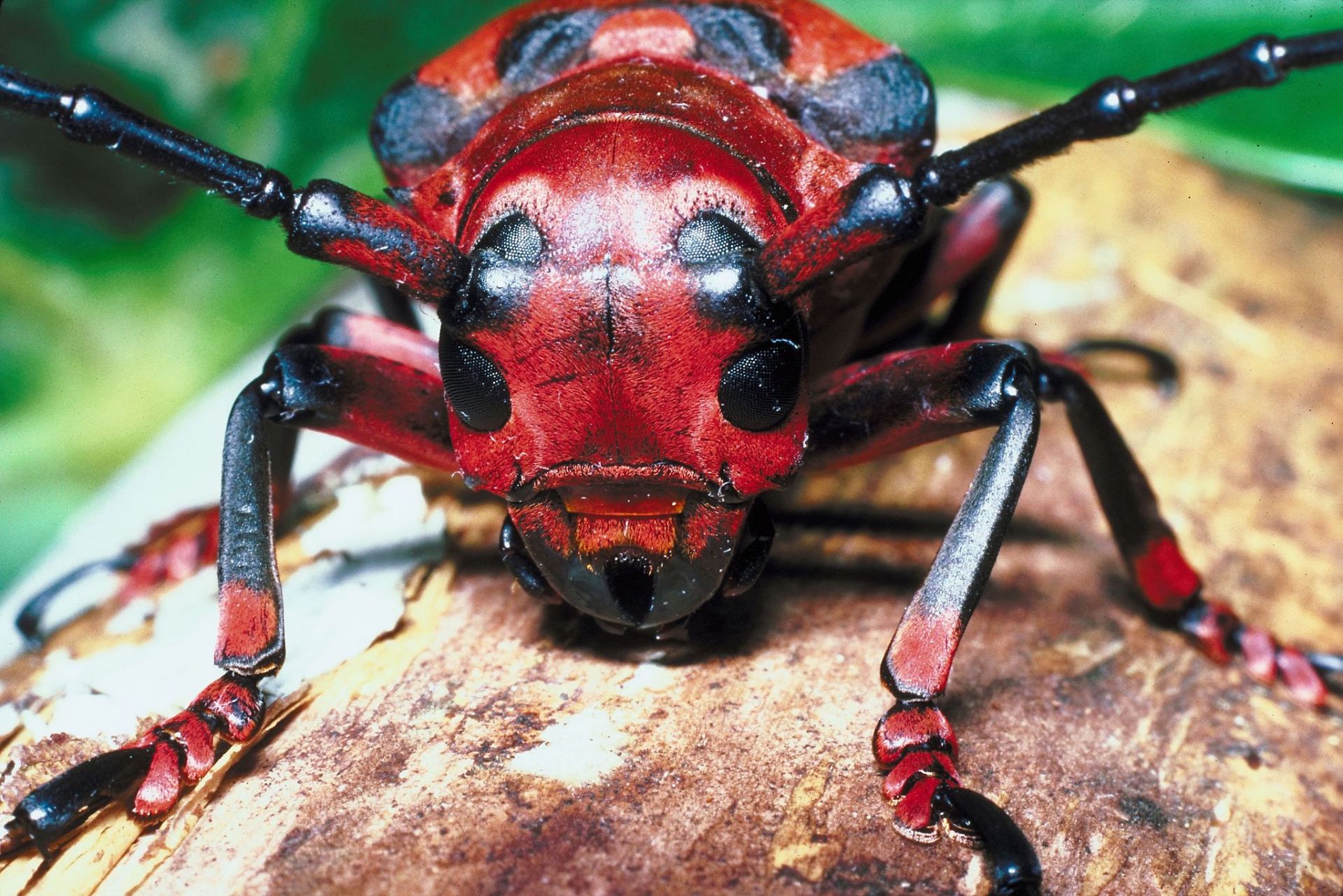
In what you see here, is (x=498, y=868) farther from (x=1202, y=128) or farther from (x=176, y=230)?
(x=1202, y=128)

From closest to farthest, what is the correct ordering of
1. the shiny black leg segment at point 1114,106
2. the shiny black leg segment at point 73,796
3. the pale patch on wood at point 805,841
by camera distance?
the shiny black leg segment at point 1114,106
the pale patch on wood at point 805,841
the shiny black leg segment at point 73,796

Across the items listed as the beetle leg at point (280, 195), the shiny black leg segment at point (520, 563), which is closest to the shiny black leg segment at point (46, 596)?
the shiny black leg segment at point (520, 563)

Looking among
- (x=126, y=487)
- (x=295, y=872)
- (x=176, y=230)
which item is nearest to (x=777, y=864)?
(x=295, y=872)

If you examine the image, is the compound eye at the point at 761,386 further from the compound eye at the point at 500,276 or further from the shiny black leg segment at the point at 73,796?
the shiny black leg segment at the point at 73,796

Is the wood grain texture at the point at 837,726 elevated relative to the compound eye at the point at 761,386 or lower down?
lower down

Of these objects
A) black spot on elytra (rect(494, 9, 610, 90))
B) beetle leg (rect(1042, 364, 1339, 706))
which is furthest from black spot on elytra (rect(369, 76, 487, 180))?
beetle leg (rect(1042, 364, 1339, 706))

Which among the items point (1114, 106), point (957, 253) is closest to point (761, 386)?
point (1114, 106)
